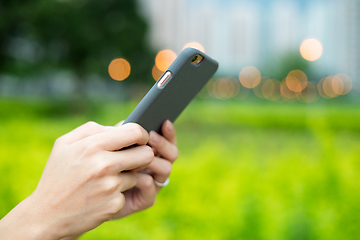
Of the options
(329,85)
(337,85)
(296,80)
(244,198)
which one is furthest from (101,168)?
(337,85)

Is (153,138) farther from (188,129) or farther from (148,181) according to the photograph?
(188,129)

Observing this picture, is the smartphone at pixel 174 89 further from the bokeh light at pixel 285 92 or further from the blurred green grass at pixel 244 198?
the bokeh light at pixel 285 92

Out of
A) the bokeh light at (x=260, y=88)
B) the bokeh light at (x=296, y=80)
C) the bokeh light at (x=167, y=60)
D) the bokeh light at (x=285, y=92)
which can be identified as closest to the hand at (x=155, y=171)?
the bokeh light at (x=167, y=60)

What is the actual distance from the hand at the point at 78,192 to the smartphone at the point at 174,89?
5.6 inches

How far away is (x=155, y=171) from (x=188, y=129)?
34.3 feet

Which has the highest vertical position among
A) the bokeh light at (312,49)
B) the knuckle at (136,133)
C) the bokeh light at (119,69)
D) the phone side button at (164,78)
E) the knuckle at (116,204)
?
the bokeh light at (119,69)

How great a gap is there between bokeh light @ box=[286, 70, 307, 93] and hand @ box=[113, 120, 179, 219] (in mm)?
39511

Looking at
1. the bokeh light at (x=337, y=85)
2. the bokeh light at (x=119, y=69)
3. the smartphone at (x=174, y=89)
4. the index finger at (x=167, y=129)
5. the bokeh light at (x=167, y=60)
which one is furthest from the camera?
the bokeh light at (x=337, y=85)

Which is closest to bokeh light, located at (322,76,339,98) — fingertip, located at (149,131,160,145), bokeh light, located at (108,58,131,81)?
bokeh light, located at (108,58,131,81)

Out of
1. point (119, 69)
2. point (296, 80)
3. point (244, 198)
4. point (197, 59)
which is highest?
point (296, 80)

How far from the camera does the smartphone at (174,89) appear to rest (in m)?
0.89

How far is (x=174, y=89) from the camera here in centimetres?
99

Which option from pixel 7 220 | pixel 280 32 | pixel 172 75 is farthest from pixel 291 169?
pixel 280 32

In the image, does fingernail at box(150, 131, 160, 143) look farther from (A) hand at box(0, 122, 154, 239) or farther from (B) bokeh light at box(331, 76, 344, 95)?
(B) bokeh light at box(331, 76, 344, 95)
